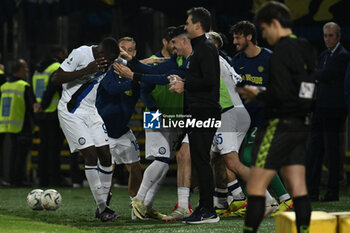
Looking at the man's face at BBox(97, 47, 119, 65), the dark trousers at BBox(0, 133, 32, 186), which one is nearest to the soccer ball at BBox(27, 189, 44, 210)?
the man's face at BBox(97, 47, 119, 65)

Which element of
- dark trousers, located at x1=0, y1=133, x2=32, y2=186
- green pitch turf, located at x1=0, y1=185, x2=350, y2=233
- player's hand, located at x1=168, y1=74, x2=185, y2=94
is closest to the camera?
green pitch turf, located at x1=0, y1=185, x2=350, y2=233

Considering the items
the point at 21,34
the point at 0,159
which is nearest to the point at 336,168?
the point at 0,159

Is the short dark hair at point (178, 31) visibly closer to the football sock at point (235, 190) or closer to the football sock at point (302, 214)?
the football sock at point (235, 190)

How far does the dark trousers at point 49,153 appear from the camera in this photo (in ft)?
45.4

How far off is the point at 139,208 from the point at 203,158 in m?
1.03

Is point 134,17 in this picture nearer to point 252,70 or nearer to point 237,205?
point 252,70

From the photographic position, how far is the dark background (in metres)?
13.9

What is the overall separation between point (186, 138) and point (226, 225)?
111 centimetres

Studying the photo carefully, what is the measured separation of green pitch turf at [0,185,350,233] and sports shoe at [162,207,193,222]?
0.52ft

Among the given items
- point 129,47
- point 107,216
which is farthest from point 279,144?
point 129,47

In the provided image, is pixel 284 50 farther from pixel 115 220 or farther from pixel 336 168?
pixel 336 168

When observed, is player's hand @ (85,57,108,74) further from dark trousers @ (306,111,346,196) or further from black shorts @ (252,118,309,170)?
dark trousers @ (306,111,346,196)

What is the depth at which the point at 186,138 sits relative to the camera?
8.59m

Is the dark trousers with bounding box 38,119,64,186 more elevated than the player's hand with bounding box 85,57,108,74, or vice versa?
the player's hand with bounding box 85,57,108,74
